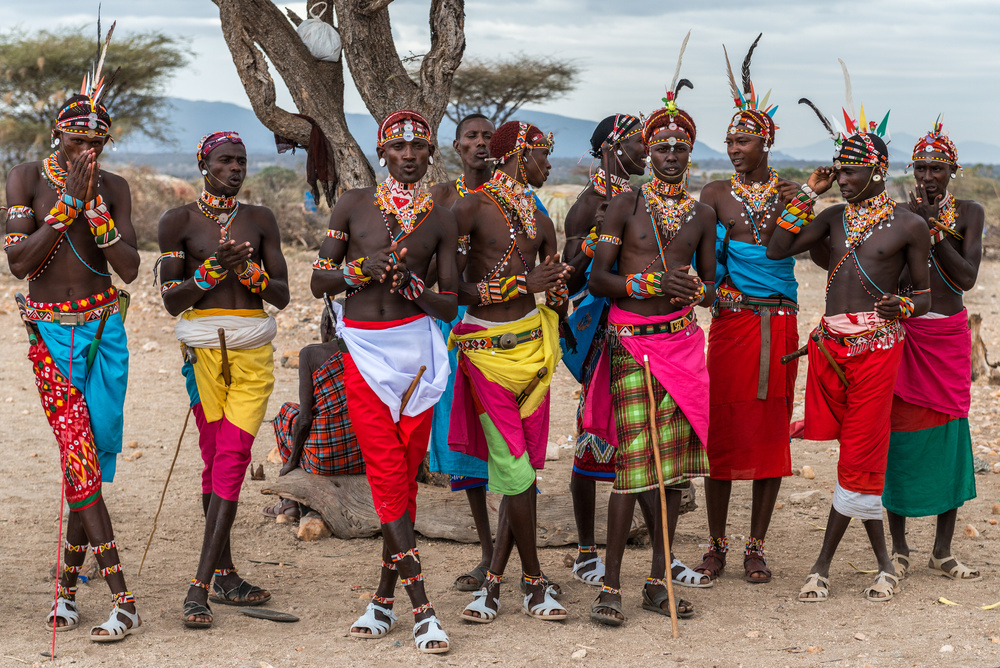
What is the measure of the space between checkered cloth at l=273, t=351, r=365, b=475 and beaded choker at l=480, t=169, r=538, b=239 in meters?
1.77

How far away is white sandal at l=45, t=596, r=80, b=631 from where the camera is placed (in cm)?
449

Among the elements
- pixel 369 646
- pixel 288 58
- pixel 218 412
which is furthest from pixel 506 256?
pixel 288 58

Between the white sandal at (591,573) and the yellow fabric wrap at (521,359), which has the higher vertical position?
the yellow fabric wrap at (521,359)

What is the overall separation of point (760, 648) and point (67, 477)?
10.5 ft

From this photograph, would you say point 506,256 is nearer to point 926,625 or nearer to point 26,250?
point 26,250

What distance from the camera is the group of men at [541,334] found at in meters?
4.47

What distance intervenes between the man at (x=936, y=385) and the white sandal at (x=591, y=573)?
1.56 metres

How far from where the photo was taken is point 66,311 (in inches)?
177

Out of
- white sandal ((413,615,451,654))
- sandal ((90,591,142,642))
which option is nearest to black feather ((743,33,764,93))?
white sandal ((413,615,451,654))

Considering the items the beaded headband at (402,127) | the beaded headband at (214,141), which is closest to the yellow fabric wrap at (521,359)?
the beaded headband at (402,127)

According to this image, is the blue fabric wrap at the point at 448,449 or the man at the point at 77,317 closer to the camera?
the man at the point at 77,317

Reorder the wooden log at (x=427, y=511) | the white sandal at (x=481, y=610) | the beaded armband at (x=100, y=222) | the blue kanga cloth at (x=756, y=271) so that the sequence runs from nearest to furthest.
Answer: the beaded armband at (x=100, y=222), the white sandal at (x=481, y=610), the blue kanga cloth at (x=756, y=271), the wooden log at (x=427, y=511)

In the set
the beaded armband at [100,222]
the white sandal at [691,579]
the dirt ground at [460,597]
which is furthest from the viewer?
the white sandal at [691,579]

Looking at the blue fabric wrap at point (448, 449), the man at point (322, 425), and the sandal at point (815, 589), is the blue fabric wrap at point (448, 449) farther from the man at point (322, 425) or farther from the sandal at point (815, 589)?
the sandal at point (815, 589)
